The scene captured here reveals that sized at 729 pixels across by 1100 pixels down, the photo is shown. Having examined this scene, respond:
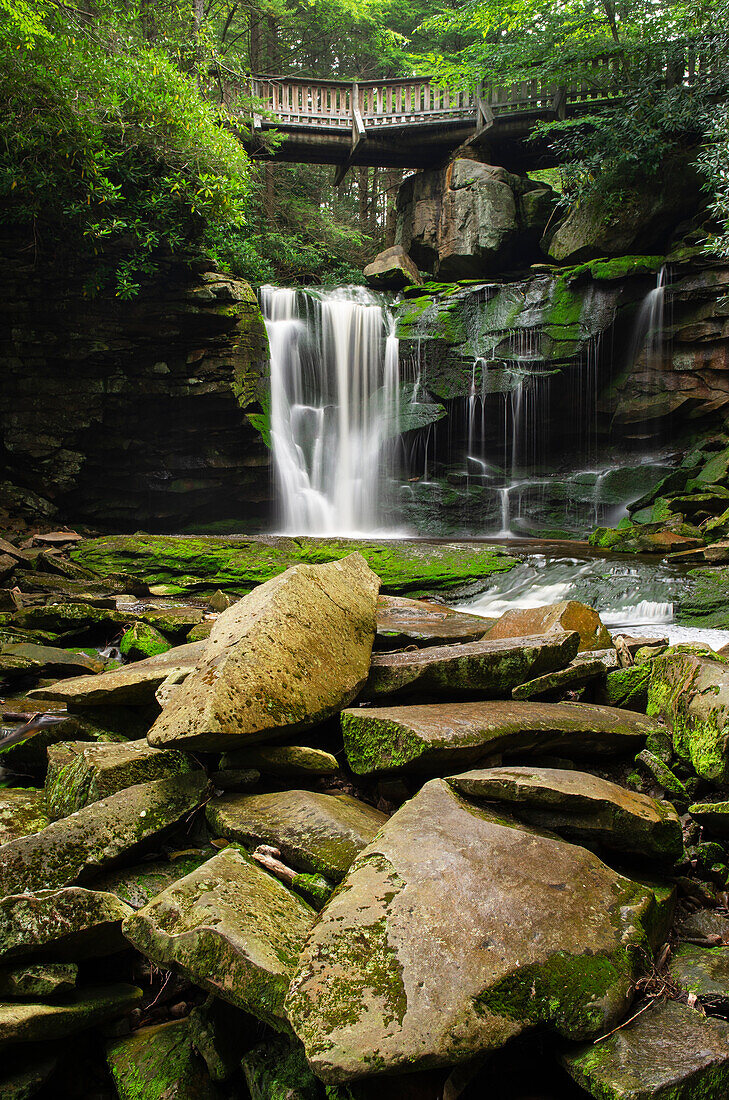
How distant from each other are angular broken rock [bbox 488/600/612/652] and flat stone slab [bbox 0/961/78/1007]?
3357mm

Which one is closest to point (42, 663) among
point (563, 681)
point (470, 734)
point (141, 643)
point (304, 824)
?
point (141, 643)

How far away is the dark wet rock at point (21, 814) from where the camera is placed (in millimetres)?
2639

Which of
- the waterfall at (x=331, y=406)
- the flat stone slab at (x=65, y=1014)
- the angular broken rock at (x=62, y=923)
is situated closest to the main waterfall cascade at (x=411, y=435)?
the waterfall at (x=331, y=406)

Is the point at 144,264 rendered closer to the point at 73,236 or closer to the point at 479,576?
the point at 73,236

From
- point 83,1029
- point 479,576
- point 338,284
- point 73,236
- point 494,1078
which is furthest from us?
point 338,284

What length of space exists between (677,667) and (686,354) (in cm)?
1306

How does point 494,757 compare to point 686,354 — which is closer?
point 494,757

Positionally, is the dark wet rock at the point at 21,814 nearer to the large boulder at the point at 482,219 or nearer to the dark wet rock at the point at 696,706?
the dark wet rock at the point at 696,706

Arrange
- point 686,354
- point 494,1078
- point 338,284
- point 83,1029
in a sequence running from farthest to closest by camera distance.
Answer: point 338,284 < point 686,354 < point 83,1029 < point 494,1078

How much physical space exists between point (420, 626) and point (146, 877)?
11.1ft

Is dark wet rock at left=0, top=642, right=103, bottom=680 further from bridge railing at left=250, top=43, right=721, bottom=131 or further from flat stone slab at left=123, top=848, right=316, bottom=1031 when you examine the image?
bridge railing at left=250, top=43, right=721, bottom=131

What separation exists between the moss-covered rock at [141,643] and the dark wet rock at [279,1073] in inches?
163

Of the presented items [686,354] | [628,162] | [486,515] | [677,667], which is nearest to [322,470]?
[486,515]

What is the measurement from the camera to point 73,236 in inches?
458
